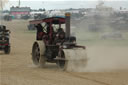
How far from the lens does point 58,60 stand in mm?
13961

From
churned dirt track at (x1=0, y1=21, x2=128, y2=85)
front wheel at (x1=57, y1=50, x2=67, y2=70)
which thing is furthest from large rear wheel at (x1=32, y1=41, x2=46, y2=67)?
front wheel at (x1=57, y1=50, x2=67, y2=70)

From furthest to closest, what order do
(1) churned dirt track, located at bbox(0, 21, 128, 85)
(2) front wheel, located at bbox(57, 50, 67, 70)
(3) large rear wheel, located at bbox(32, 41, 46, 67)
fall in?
1. (3) large rear wheel, located at bbox(32, 41, 46, 67)
2. (2) front wheel, located at bbox(57, 50, 67, 70)
3. (1) churned dirt track, located at bbox(0, 21, 128, 85)

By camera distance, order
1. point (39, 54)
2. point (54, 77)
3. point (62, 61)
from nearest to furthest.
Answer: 1. point (54, 77)
2. point (62, 61)
3. point (39, 54)

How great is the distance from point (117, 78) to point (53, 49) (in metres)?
3.62

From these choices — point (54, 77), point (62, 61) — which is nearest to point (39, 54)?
point (62, 61)

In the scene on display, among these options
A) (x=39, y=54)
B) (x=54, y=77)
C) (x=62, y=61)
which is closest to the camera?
(x=54, y=77)

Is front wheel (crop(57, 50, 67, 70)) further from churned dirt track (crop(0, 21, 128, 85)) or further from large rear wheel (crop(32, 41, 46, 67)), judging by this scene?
large rear wheel (crop(32, 41, 46, 67))

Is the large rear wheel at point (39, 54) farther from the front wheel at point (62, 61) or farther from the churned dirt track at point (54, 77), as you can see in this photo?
the front wheel at point (62, 61)

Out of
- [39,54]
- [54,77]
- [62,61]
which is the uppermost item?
[39,54]

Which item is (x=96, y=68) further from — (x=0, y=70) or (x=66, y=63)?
(x=0, y=70)

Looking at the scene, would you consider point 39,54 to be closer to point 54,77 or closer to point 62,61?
point 62,61

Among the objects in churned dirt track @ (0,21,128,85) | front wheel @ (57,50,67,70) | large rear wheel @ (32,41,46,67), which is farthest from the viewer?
large rear wheel @ (32,41,46,67)

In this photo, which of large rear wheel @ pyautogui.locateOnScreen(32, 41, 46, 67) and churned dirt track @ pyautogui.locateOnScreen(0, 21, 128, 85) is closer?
churned dirt track @ pyautogui.locateOnScreen(0, 21, 128, 85)

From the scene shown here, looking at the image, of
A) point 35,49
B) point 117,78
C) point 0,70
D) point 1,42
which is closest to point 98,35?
point 1,42
